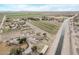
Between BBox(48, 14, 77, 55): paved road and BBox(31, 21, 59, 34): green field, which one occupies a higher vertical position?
BBox(31, 21, 59, 34): green field

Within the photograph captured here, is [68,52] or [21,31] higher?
[21,31]

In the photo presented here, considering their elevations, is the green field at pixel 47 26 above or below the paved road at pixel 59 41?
above

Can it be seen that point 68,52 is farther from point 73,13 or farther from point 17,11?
point 17,11

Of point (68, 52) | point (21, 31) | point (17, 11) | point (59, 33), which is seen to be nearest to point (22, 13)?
point (17, 11)
